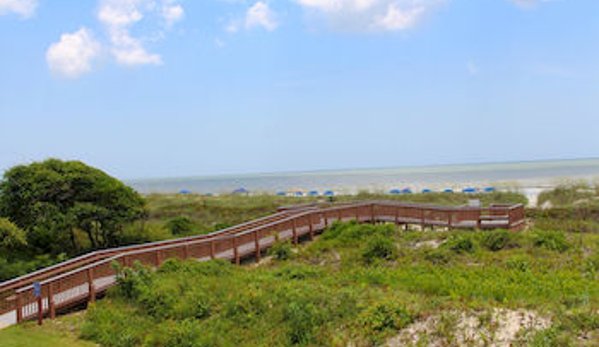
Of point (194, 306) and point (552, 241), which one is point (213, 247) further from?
point (552, 241)

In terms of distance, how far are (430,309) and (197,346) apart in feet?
13.7

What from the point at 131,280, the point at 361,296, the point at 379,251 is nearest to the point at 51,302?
the point at 131,280

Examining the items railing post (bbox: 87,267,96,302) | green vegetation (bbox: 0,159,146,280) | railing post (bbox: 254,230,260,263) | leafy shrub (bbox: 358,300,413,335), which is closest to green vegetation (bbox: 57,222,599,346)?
leafy shrub (bbox: 358,300,413,335)

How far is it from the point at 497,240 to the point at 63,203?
15262 millimetres

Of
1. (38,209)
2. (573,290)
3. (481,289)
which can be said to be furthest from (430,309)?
(38,209)

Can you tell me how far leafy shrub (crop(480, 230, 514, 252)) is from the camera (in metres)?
13.7

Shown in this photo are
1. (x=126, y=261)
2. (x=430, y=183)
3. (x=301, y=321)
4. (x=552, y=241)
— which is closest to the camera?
(x=301, y=321)

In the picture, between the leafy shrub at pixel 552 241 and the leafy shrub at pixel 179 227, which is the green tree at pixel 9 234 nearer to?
the leafy shrub at pixel 179 227

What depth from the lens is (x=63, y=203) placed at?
1741 cm

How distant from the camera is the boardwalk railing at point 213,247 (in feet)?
36.0

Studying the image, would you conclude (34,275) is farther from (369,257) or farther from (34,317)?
(369,257)

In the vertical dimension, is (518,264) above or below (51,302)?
above

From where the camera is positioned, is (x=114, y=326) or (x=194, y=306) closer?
(x=114, y=326)

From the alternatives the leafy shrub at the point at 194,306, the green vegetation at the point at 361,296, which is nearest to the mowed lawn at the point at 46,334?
the green vegetation at the point at 361,296
